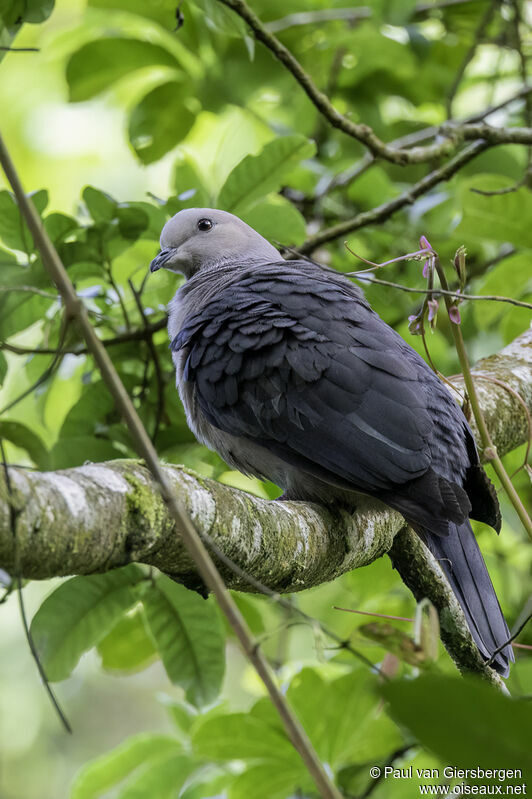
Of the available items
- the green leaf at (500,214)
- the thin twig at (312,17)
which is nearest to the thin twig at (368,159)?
the thin twig at (312,17)

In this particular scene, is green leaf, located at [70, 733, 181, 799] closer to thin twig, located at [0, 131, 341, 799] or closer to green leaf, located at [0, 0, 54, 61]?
thin twig, located at [0, 131, 341, 799]

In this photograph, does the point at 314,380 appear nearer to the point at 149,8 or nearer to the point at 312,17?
the point at 149,8

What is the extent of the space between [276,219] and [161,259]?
1.79 feet

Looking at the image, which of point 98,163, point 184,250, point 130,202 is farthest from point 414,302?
point 98,163

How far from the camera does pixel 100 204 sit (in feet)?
9.79

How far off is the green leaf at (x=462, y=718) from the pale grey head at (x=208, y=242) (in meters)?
2.94

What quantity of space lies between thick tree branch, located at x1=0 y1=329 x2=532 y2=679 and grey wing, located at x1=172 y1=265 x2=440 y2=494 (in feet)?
0.74

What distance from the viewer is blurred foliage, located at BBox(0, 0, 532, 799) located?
2.72m

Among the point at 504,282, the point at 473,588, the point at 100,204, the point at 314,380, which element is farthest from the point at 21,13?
the point at 473,588

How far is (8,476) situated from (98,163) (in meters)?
6.07

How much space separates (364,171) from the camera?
397 cm

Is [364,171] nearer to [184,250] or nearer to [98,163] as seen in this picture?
[184,250]

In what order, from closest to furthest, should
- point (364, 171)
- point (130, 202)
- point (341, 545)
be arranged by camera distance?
point (341, 545) < point (130, 202) < point (364, 171)

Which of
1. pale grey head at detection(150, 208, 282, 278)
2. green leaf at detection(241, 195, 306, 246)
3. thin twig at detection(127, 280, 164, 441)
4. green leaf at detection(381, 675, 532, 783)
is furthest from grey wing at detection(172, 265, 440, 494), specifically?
green leaf at detection(381, 675, 532, 783)
